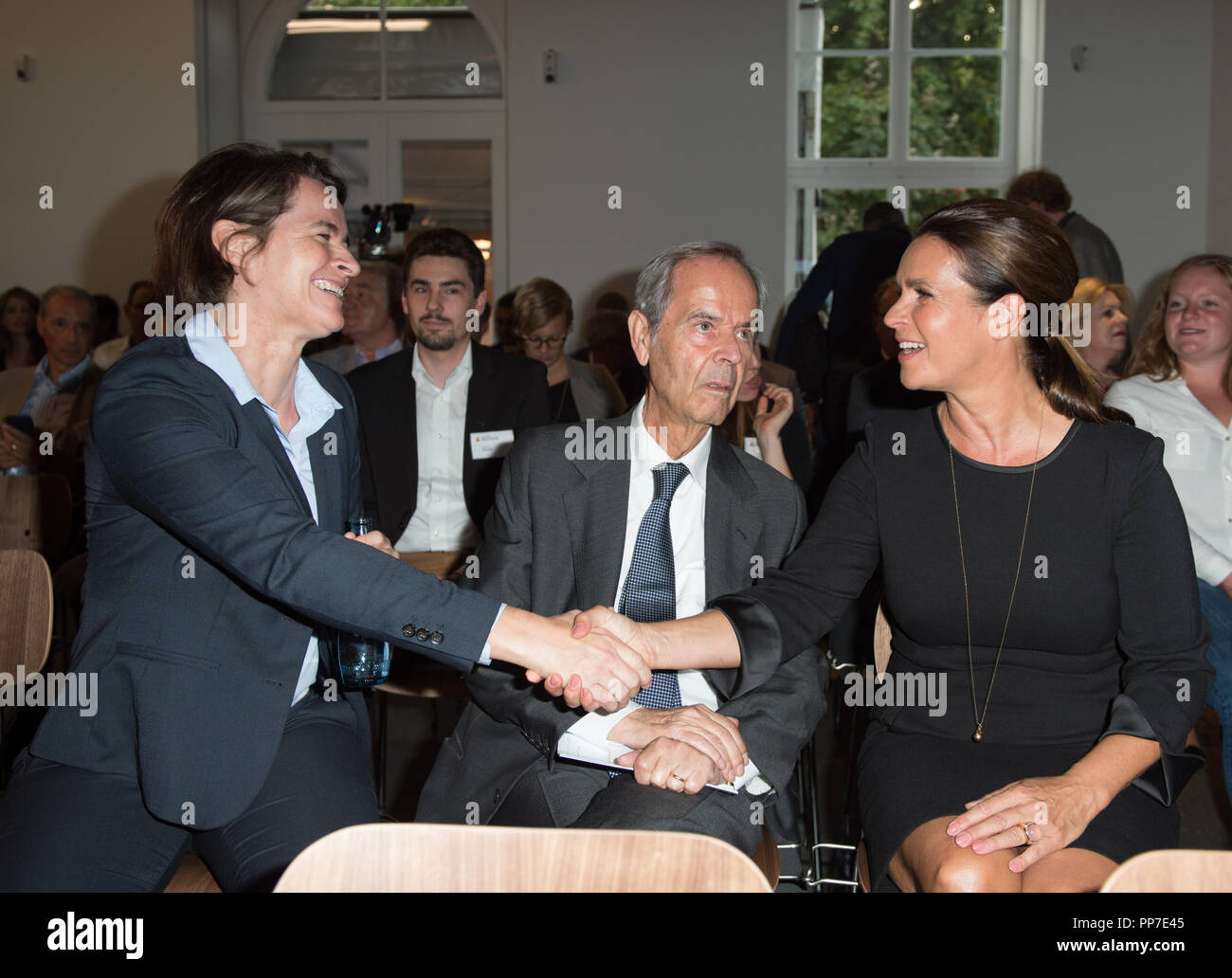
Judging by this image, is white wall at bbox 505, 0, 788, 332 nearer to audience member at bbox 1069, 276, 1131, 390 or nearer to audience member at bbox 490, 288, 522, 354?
audience member at bbox 490, 288, 522, 354

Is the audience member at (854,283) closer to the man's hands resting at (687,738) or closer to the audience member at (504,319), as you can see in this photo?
the audience member at (504,319)

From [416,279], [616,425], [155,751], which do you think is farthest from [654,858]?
[416,279]

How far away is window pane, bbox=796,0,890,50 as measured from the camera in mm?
9258

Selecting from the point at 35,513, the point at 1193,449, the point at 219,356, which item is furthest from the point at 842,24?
the point at 219,356

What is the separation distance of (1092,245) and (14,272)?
27.6ft

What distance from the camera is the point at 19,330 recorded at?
25.0ft

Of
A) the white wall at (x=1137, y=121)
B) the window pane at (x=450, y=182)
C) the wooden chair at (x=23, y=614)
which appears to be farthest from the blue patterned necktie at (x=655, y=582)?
the white wall at (x=1137, y=121)

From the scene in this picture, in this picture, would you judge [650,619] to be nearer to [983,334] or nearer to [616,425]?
[616,425]

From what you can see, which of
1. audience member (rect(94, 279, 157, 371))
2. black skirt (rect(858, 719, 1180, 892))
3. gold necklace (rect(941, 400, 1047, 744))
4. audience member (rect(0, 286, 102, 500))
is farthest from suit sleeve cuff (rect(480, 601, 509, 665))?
audience member (rect(94, 279, 157, 371))

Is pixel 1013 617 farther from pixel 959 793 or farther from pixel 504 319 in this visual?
pixel 504 319

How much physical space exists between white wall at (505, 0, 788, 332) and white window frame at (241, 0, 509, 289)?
0.25 meters

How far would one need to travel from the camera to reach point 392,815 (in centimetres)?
358

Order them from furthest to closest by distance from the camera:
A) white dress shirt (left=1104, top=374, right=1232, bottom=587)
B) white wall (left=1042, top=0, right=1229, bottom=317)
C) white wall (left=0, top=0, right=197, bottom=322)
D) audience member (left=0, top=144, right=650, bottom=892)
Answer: white wall (left=0, top=0, right=197, bottom=322) → white wall (left=1042, top=0, right=1229, bottom=317) → white dress shirt (left=1104, top=374, right=1232, bottom=587) → audience member (left=0, top=144, right=650, bottom=892)

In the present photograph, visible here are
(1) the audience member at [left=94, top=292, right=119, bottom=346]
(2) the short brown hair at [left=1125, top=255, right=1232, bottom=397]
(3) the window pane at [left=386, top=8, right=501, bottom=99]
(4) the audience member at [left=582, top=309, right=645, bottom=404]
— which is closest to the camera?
(2) the short brown hair at [left=1125, top=255, right=1232, bottom=397]
